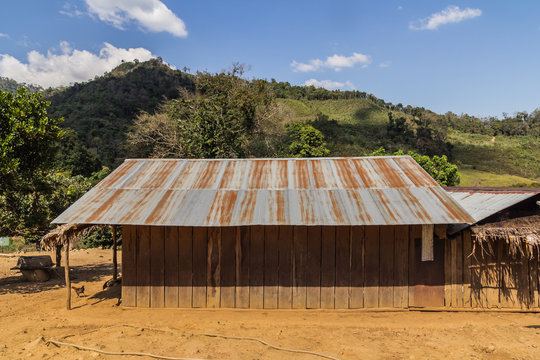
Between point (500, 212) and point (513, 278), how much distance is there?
5.67 feet

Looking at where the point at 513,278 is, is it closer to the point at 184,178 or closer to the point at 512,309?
the point at 512,309

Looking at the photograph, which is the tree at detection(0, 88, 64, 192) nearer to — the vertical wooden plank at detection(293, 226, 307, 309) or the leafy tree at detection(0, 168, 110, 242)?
the leafy tree at detection(0, 168, 110, 242)

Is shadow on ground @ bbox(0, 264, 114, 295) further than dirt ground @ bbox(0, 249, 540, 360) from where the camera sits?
Yes

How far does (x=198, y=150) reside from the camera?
2100 centimetres

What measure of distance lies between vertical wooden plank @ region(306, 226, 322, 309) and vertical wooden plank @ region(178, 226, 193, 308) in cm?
296

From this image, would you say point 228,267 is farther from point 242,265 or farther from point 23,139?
point 23,139

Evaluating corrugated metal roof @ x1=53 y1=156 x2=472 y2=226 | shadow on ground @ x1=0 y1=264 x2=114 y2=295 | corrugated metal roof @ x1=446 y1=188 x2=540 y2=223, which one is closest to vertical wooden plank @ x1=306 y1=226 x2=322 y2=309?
corrugated metal roof @ x1=53 y1=156 x2=472 y2=226

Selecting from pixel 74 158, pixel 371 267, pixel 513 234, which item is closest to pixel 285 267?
pixel 371 267

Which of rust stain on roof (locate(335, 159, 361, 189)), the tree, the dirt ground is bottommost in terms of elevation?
the dirt ground

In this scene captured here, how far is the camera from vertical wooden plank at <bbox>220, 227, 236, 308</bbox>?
8203 millimetres

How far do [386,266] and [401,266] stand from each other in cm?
38

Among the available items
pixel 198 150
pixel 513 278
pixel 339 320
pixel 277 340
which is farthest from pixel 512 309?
pixel 198 150

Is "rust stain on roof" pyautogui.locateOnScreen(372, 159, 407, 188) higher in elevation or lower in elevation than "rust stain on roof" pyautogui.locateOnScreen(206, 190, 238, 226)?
higher

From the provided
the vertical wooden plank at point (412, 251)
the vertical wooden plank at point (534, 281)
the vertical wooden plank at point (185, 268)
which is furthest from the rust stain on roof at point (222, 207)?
the vertical wooden plank at point (534, 281)
